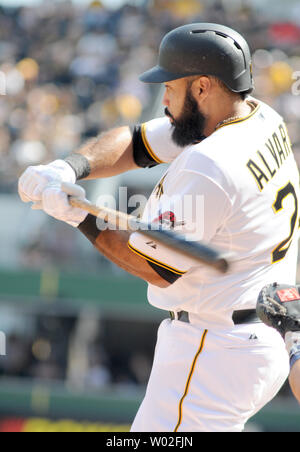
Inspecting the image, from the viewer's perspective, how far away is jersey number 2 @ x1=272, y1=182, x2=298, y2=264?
2.74 m

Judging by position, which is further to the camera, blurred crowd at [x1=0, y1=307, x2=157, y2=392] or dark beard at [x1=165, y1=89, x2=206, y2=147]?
blurred crowd at [x1=0, y1=307, x2=157, y2=392]

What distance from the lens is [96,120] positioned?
371 inches

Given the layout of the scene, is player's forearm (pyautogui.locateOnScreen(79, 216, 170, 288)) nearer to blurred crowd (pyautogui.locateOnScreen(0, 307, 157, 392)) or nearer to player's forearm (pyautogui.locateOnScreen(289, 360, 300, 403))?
player's forearm (pyautogui.locateOnScreen(289, 360, 300, 403))

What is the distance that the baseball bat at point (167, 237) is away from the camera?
7.24 feet

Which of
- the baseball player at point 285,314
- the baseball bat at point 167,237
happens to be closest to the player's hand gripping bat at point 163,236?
the baseball bat at point 167,237

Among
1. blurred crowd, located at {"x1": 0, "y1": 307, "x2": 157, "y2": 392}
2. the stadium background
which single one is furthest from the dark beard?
blurred crowd, located at {"x1": 0, "y1": 307, "x2": 157, "y2": 392}

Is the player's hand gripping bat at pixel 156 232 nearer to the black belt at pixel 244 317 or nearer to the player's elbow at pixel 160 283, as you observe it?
the player's elbow at pixel 160 283

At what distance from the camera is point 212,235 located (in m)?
2.61

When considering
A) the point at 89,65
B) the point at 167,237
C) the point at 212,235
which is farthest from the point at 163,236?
the point at 89,65

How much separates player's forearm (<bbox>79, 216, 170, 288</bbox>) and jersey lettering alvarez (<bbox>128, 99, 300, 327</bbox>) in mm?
44

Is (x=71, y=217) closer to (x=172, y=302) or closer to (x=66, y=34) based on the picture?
(x=172, y=302)

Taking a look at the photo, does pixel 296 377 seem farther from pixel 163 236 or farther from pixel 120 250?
pixel 120 250

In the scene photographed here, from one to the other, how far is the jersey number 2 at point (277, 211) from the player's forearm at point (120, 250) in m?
0.47

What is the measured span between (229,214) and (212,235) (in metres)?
0.10
